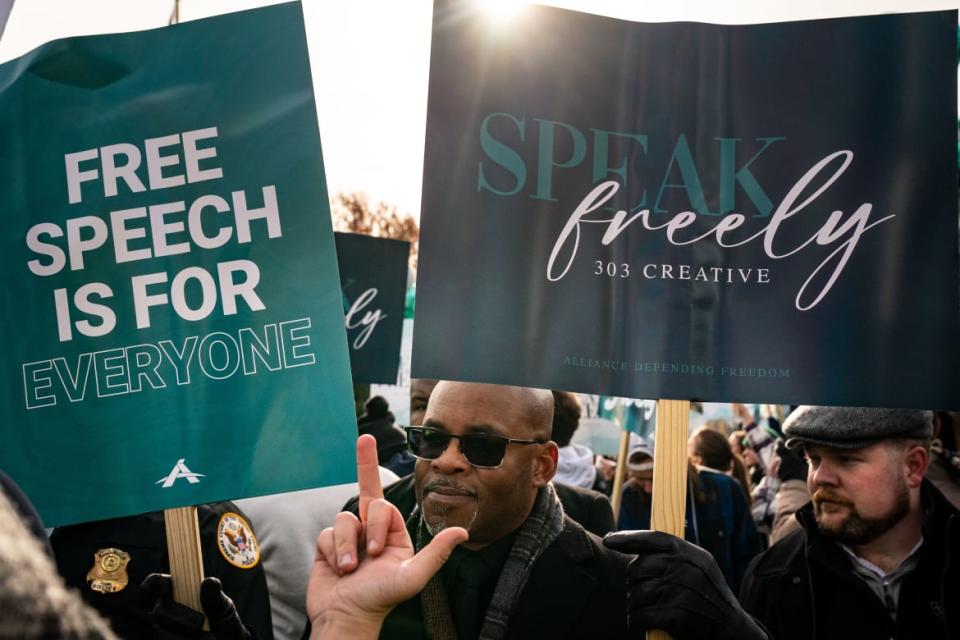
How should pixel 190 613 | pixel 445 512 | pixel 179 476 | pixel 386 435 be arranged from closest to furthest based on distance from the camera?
pixel 190 613
pixel 179 476
pixel 445 512
pixel 386 435

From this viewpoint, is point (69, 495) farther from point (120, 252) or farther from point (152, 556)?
point (120, 252)

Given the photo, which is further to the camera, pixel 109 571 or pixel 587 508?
pixel 587 508

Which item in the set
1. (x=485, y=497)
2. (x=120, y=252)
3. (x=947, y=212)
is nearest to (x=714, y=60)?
(x=947, y=212)

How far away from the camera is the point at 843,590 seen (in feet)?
10.4

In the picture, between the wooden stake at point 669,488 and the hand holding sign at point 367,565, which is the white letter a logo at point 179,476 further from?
the wooden stake at point 669,488

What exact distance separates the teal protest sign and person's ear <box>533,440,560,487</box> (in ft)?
2.49

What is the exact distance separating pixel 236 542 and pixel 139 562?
0.89 feet

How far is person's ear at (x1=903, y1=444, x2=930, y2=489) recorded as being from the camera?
320cm

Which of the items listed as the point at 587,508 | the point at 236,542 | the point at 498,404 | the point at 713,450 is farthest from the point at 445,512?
the point at 713,450

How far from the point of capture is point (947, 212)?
2.46 metres

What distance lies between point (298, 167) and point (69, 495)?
1.03 meters

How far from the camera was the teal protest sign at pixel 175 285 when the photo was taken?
254cm

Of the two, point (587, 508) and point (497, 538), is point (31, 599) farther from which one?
point (587, 508)

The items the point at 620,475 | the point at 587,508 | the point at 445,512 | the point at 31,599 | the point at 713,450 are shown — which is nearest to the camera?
the point at 31,599
